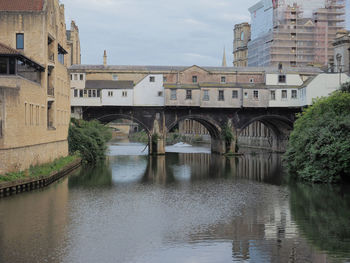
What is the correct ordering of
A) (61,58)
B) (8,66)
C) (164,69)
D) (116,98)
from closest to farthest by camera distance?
(8,66) → (61,58) → (116,98) → (164,69)

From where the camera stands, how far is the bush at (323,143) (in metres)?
37.1

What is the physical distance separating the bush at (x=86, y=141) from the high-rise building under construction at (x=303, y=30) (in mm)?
60860

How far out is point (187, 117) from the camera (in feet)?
223

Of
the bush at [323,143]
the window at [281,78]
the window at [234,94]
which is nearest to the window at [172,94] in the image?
the window at [234,94]

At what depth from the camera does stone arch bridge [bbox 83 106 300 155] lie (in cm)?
→ 6638

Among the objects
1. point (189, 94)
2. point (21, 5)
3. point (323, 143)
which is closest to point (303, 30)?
→ point (189, 94)

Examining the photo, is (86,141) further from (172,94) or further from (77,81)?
(172,94)

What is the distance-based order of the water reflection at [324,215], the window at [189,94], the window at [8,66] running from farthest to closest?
the window at [189,94]
the window at [8,66]
the water reflection at [324,215]

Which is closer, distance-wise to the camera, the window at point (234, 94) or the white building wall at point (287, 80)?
the window at point (234, 94)

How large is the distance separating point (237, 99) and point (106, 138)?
18.1m

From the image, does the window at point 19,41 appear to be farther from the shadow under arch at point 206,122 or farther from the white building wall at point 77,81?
the shadow under arch at point 206,122

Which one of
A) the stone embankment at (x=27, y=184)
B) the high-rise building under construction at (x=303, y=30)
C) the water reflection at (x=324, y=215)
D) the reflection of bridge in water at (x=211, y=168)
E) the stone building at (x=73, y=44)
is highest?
the high-rise building under construction at (x=303, y=30)

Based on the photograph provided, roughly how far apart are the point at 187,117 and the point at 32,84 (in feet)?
110

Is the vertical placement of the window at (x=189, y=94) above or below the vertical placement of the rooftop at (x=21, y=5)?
below
